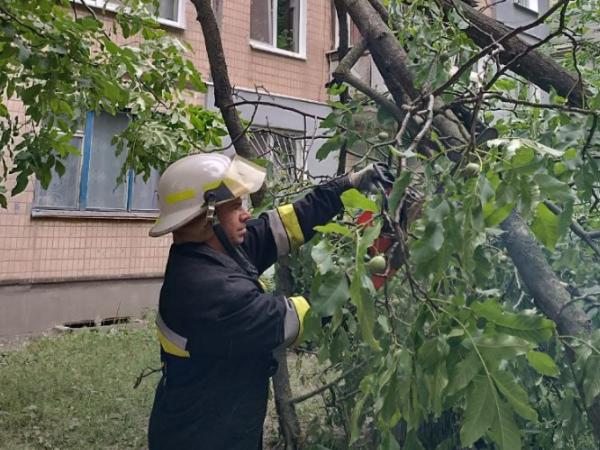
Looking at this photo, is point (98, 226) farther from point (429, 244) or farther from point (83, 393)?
point (429, 244)

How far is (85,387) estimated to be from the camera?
5242 millimetres

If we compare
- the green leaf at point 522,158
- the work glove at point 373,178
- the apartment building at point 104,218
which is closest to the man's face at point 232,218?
the work glove at point 373,178

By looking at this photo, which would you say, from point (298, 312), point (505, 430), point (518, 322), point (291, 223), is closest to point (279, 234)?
point (291, 223)

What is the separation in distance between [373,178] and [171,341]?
99 cm

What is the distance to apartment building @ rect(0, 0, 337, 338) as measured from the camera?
24.5 ft

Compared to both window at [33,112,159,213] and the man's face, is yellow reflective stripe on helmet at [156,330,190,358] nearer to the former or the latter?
the man's face

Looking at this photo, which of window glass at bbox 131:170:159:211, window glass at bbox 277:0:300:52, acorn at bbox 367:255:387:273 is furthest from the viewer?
window glass at bbox 277:0:300:52

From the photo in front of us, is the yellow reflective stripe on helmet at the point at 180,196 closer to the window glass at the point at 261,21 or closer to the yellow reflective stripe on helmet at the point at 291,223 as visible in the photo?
the yellow reflective stripe on helmet at the point at 291,223

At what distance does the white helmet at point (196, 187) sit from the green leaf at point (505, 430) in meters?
1.25

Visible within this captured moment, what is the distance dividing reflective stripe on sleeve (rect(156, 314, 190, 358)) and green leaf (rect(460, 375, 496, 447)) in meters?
1.14

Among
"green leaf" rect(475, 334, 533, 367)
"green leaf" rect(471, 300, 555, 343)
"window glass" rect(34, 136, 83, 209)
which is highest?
"window glass" rect(34, 136, 83, 209)

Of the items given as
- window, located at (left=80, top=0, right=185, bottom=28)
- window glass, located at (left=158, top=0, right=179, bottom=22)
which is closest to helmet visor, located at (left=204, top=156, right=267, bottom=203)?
window, located at (left=80, top=0, right=185, bottom=28)

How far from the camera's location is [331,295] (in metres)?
1.30

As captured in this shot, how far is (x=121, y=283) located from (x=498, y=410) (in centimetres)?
775
